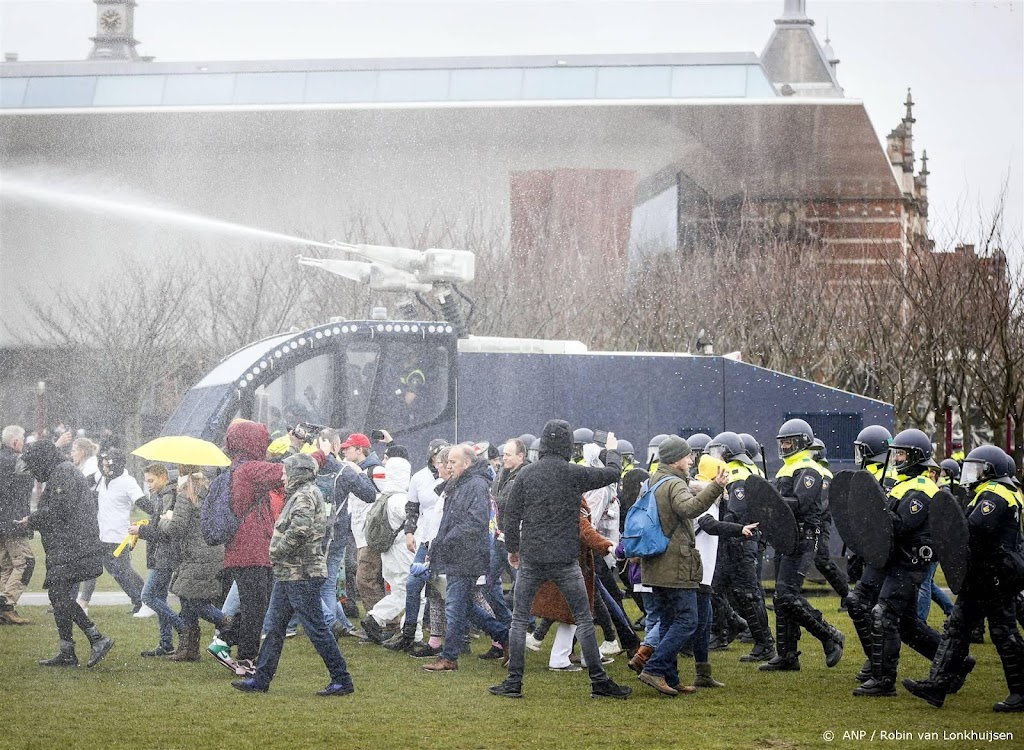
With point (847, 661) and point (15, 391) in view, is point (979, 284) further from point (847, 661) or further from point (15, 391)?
point (15, 391)

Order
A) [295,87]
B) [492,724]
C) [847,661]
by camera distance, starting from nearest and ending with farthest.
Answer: [492,724] → [847,661] → [295,87]

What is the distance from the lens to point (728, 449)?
454 inches

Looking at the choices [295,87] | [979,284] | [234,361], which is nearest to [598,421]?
[234,361]

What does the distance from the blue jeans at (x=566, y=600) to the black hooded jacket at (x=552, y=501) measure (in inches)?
2.8

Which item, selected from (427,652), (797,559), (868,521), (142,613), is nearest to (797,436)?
(797,559)

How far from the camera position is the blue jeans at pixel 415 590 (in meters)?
11.9

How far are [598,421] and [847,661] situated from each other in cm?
545

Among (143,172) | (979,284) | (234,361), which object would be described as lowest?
(234,361)

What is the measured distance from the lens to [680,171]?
40.4 metres

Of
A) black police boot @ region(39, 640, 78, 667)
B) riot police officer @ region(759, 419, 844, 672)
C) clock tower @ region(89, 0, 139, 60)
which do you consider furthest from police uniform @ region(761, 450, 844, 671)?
clock tower @ region(89, 0, 139, 60)

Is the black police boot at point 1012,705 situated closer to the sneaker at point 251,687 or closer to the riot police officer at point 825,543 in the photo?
the riot police officer at point 825,543

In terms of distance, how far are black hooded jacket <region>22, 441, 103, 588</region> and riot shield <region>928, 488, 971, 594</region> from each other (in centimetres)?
588

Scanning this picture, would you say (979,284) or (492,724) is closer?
(492,724)

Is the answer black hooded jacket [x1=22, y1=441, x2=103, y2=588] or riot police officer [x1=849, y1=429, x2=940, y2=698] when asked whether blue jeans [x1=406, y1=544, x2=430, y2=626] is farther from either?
riot police officer [x1=849, y1=429, x2=940, y2=698]
